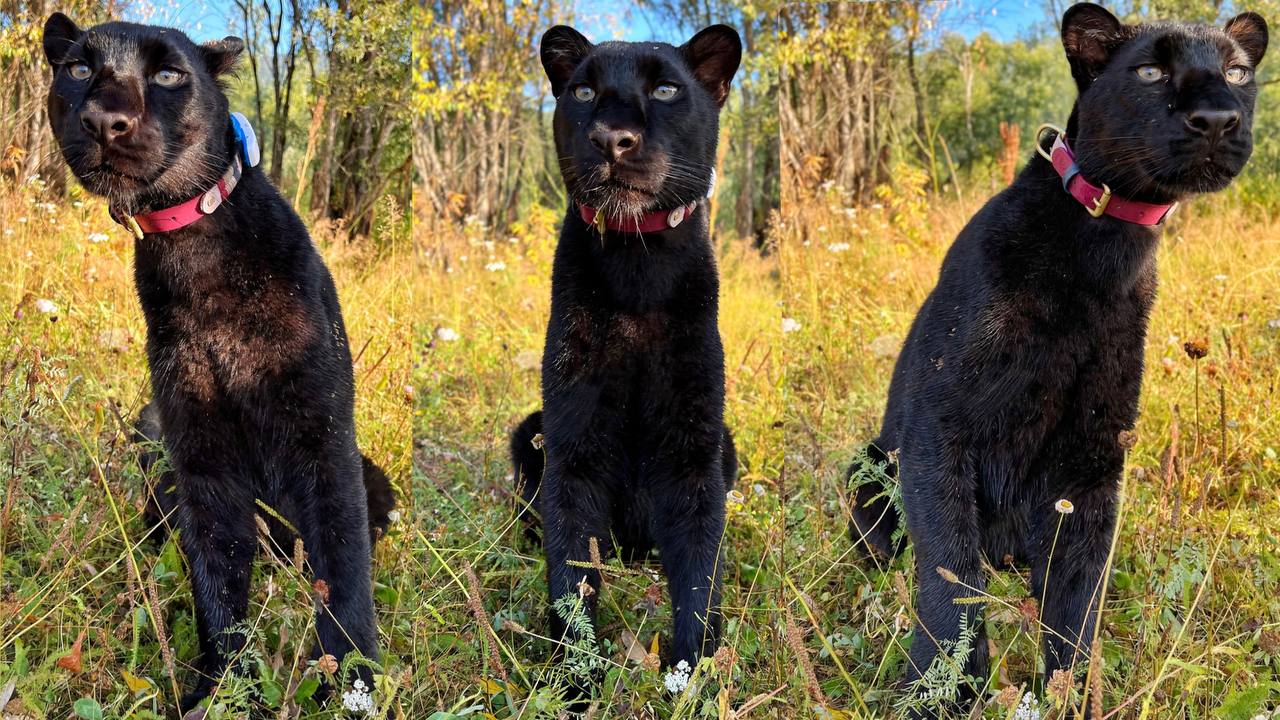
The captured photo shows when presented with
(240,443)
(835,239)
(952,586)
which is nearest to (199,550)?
(240,443)

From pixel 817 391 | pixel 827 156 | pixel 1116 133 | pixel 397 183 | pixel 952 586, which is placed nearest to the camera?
pixel 1116 133

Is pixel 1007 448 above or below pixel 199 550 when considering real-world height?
above

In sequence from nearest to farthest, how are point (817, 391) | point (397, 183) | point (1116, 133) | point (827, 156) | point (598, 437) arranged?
1. point (1116, 133)
2. point (598, 437)
3. point (397, 183)
4. point (817, 391)
5. point (827, 156)

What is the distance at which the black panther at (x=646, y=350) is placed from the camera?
9.22 feet

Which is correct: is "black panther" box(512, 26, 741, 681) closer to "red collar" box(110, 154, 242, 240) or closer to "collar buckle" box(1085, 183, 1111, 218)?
"red collar" box(110, 154, 242, 240)

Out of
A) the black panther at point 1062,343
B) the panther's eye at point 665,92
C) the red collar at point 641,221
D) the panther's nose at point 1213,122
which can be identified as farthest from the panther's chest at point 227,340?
the panther's nose at point 1213,122

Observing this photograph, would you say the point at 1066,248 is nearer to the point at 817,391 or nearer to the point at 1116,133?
the point at 1116,133

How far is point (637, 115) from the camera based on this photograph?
2.67m

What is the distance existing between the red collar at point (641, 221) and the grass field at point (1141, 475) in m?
0.93

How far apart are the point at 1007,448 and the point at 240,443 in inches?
82.0

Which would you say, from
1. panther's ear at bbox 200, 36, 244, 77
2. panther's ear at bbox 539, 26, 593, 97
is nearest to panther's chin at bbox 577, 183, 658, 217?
panther's ear at bbox 539, 26, 593, 97

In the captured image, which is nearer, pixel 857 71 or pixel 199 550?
pixel 199 550

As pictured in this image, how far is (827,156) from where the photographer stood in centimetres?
448

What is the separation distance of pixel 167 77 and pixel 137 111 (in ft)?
0.49
